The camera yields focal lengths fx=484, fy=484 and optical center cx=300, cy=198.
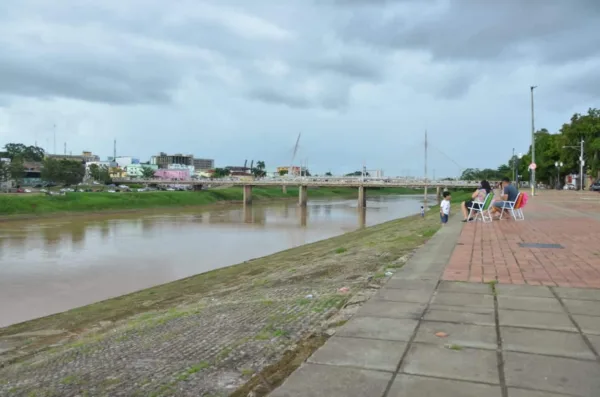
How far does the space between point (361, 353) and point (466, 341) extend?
86cm

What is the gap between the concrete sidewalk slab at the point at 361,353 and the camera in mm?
3233

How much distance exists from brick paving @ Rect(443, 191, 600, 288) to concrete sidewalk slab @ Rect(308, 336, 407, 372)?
104 inches

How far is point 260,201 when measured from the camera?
9212cm

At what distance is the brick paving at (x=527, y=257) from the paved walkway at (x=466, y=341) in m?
0.06

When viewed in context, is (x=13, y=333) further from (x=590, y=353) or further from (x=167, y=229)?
(x=167, y=229)

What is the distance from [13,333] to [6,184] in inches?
3164

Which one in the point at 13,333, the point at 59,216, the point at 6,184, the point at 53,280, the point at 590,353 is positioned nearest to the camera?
the point at 590,353

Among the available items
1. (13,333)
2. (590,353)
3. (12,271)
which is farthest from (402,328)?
(12,271)

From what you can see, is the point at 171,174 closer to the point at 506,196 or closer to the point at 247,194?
the point at 247,194

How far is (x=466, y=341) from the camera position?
366 centimetres

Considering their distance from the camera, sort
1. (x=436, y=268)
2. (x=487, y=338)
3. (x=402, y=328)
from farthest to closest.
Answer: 1. (x=436, y=268)
2. (x=402, y=328)
3. (x=487, y=338)

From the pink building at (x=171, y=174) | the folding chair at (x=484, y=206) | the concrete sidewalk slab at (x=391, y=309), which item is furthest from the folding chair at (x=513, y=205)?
the pink building at (x=171, y=174)

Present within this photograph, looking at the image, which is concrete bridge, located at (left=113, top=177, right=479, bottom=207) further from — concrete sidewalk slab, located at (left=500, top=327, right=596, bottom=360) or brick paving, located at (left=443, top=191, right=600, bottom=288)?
concrete sidewalk slab, located at (left=500, top=327, right=596, bottom=360)

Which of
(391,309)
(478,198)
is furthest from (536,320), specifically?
(478,198)
